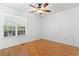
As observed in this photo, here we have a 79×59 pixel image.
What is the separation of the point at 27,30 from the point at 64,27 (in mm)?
662

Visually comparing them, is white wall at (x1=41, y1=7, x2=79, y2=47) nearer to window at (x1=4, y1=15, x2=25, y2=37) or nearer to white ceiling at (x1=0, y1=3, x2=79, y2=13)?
white ceiling at (x1=0, y1=3, x2=79, y2=13)

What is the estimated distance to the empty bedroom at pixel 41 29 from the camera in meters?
1.45

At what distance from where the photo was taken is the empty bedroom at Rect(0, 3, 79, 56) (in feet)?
4.77

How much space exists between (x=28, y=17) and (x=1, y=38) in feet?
1.89

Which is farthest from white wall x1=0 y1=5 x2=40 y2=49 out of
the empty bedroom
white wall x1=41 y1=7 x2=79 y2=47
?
white wall x1=41 y1=7 x2=79 y2=47

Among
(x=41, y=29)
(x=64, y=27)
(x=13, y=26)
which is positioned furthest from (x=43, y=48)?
(x=13, y=26)

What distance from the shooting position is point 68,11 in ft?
5.36

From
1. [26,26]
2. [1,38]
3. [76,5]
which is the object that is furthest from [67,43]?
[1,38]

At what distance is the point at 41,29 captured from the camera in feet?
5.45

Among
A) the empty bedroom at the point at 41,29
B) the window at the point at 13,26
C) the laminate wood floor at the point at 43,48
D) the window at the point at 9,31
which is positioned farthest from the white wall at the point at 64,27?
the window at the point at 9,31

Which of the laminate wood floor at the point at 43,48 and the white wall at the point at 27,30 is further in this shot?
the laminate wood floor at the point at 43,48

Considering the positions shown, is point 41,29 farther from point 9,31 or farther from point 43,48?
point 9,31

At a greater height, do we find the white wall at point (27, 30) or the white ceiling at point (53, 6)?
the white ceiling at point (53, 6)

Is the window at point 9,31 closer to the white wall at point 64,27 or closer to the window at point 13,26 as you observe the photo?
the window at point 13,26
